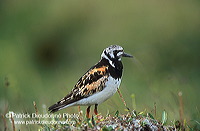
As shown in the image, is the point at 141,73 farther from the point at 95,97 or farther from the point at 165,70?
the point at 95,97

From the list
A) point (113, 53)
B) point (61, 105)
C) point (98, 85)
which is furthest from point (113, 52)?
point (61, 105)

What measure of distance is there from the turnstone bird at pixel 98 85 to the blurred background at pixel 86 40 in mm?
4942

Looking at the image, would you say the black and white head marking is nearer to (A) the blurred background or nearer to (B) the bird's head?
(B) the bird's head

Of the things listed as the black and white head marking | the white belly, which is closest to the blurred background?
the black and white head marking

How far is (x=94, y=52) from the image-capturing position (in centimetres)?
1439

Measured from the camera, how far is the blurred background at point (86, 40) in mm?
12984

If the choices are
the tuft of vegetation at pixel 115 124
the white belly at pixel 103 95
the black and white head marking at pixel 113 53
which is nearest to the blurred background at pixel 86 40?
the black and white head marking at pixel 113 53

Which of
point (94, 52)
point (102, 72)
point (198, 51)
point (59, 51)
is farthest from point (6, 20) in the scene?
point (102, 72)

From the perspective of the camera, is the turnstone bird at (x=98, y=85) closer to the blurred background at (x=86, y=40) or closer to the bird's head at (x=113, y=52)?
the bird's head at (x=113, y=52)

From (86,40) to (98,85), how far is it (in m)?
8.34

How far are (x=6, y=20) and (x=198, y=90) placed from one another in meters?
7.68

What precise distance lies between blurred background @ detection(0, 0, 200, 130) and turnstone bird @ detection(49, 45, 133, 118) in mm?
4942

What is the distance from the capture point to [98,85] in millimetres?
6789

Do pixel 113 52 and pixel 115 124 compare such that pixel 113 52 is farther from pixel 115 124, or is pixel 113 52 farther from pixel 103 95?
pixel 115 124
